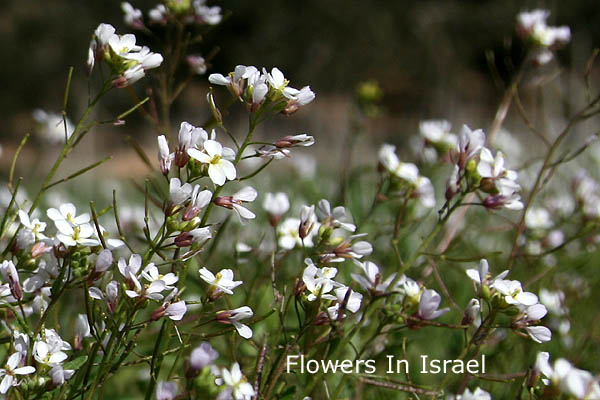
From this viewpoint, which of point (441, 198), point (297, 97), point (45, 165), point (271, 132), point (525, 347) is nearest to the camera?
point (297, 97)

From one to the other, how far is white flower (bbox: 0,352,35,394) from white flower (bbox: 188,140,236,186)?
284 mm

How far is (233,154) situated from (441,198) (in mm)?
2376

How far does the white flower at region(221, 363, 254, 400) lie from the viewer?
2.17ft

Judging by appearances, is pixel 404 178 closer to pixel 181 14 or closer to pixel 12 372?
pixel 181 14

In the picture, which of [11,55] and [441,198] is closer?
[441,198]

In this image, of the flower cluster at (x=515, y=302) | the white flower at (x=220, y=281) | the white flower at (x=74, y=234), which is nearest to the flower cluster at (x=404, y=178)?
the flower cluster at (x=515, y=302)

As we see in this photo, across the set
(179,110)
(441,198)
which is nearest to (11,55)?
(179,110)

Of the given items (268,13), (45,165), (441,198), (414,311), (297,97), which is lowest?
(45,165)

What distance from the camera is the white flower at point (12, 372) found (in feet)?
2.23

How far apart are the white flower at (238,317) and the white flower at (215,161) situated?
152 mm

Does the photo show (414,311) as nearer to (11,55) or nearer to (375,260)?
(375,260)

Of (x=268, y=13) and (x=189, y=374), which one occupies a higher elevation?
(x=189, y=374)

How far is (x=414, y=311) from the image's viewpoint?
2.70 ft

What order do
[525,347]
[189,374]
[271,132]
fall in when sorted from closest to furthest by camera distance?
[189,374] → [525,347] → [271,132]
